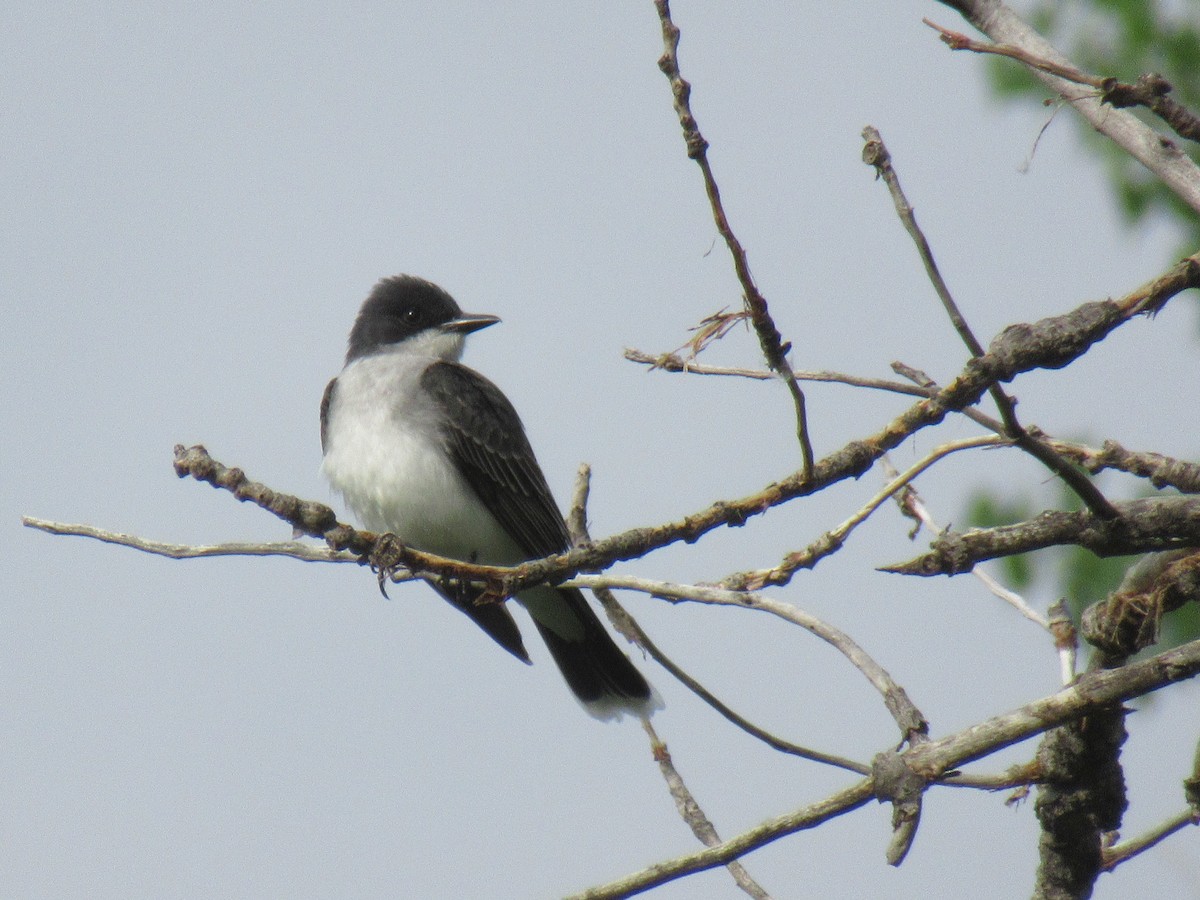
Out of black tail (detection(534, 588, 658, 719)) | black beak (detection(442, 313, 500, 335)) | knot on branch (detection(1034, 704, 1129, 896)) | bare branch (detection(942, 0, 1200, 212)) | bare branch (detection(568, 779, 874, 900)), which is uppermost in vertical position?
black beak (detection(442, 313, 500, 335))

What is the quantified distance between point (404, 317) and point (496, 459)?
1340mm

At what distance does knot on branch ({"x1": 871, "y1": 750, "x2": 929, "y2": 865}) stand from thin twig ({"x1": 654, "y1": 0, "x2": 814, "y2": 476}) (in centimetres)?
61

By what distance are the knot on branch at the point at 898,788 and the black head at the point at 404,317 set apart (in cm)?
536

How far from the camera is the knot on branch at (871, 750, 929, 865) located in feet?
7.59

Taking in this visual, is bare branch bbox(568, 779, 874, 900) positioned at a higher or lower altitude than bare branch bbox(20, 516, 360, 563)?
lower

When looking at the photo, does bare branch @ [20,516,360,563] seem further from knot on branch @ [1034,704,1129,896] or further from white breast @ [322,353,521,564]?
white breast @ [322,353,521,564]

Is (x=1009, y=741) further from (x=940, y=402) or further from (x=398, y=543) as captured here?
(x=398, y=543)

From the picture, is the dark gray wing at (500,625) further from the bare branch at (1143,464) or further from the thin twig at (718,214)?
the thin twig at (718,214)

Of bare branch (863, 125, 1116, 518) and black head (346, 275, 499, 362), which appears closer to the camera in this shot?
bare branch (863, 125, 1116, 518)

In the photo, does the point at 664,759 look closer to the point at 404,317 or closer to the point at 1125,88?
the point at 1125,88

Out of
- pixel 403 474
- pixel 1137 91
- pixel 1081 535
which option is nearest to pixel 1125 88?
pixel 1137 91

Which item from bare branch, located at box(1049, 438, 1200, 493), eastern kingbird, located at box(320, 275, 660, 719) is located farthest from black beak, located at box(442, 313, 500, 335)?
bare branch, located at box(1049, 438, 1200, 493)

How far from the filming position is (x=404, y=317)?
756 cm

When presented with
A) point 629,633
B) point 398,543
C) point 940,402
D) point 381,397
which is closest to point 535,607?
point 381,397
